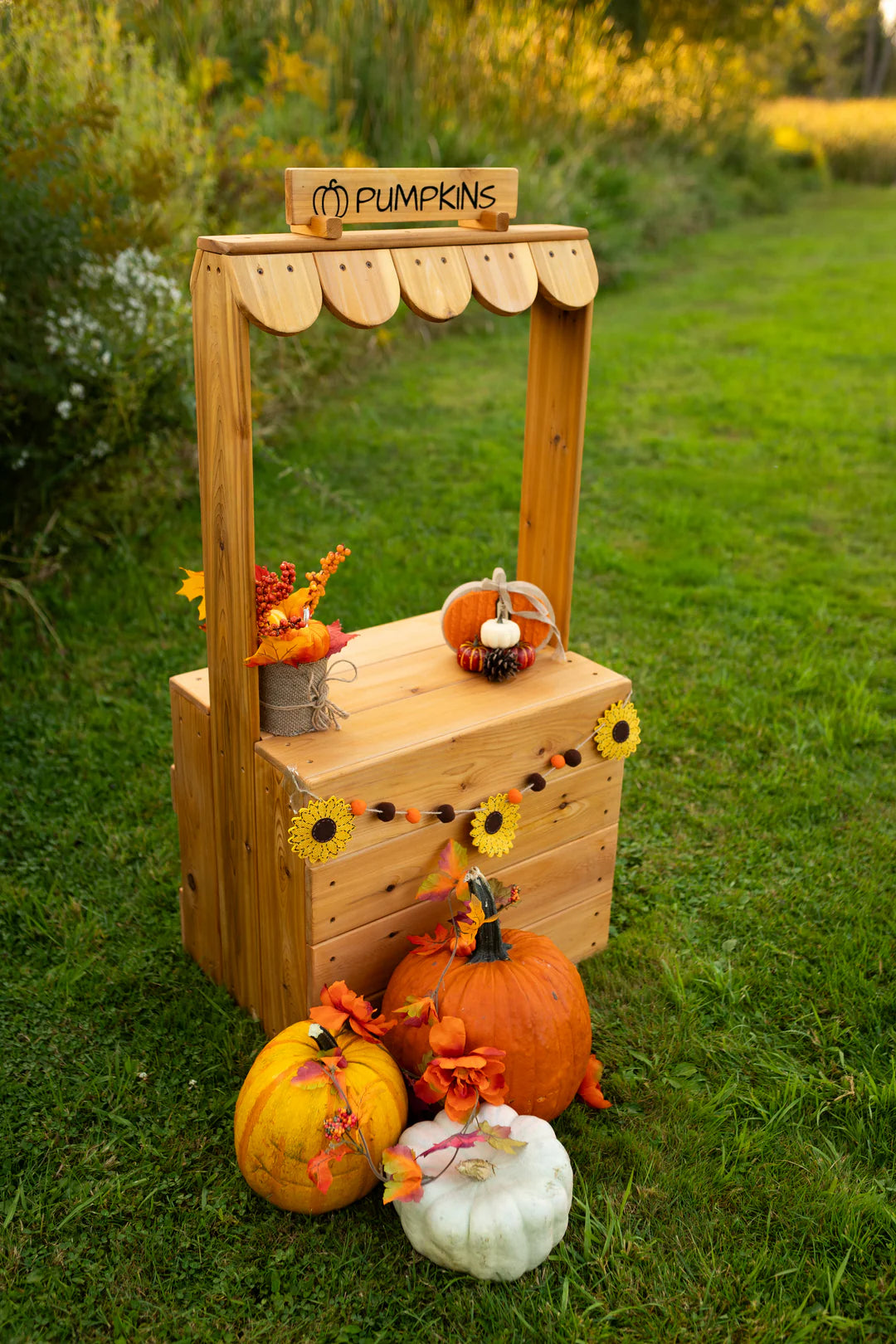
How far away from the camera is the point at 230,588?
86.6 inches

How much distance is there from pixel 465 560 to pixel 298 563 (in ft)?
2.30

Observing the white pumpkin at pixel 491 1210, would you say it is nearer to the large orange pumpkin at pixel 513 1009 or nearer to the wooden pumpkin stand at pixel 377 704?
the large orange pumpkin at pixel 513 1009

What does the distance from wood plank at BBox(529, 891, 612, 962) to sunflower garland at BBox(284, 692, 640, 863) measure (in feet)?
1.07

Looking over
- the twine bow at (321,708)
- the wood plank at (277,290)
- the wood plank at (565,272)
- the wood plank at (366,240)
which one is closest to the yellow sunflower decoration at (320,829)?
the twine bow at (321,708)

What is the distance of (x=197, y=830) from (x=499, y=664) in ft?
2.56

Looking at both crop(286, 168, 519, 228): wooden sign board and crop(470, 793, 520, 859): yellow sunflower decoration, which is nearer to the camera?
crop(286, 168, 519, 228): wooden sign board

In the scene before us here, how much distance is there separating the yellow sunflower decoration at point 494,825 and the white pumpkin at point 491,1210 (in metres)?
0.57

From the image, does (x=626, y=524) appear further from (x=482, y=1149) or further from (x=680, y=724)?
(x=482, y=1149)

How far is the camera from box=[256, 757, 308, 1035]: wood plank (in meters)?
2.24

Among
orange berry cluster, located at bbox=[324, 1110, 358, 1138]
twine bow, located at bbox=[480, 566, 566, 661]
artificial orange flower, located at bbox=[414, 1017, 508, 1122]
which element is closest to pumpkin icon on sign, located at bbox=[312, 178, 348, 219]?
twine bow, located at bbox=[480, 566, 566, 661]

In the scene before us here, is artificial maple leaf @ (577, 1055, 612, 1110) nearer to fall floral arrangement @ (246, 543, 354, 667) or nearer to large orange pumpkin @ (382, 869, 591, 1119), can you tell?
large orange pumpkin @ (382, 869, 591, 1119)

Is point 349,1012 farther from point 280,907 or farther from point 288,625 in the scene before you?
point 288,625

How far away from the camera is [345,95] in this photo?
7871 mm

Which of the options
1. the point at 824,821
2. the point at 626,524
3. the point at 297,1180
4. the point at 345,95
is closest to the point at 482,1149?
the point at 297,1180
